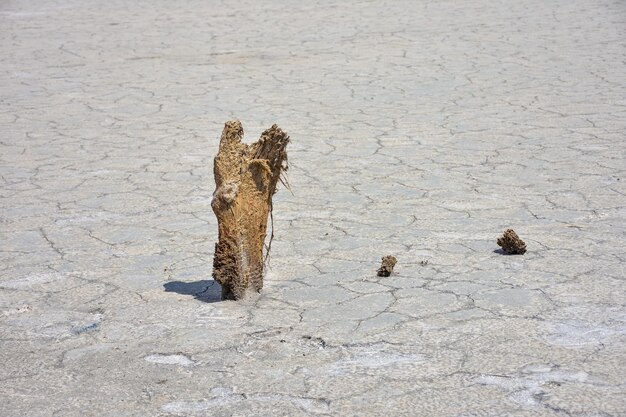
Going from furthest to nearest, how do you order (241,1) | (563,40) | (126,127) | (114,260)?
(241,1) → (563,40) → (126,127) → (114,260)

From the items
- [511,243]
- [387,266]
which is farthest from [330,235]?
[511,243]

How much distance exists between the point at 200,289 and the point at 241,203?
0.50m

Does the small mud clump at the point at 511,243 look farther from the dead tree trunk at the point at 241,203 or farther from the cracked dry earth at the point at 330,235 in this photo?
the dead tree trunk at the point at 241,203

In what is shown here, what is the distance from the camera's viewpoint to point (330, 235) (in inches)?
216

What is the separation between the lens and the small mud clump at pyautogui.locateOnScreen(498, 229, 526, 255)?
4.98 m

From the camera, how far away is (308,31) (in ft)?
45.4

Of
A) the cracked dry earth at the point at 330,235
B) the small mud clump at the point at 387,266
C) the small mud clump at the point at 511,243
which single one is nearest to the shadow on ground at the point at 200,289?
the cracked dry earth at the point at 330,235

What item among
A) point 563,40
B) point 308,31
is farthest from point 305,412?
point 308,31

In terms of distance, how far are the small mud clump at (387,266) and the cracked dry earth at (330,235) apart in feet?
0.17

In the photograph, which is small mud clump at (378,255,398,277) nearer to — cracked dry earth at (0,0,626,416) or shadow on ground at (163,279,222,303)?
cracked dry earth at (0,0,626,416)

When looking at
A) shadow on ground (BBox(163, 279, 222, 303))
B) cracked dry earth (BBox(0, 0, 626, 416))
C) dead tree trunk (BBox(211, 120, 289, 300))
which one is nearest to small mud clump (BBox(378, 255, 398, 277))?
cracked dry earth (BBox(0, 0, 626, 416))

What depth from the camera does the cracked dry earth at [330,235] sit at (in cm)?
364

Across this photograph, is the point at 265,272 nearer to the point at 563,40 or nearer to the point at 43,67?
the point at 43,67

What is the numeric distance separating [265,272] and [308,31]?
9.45 metres
